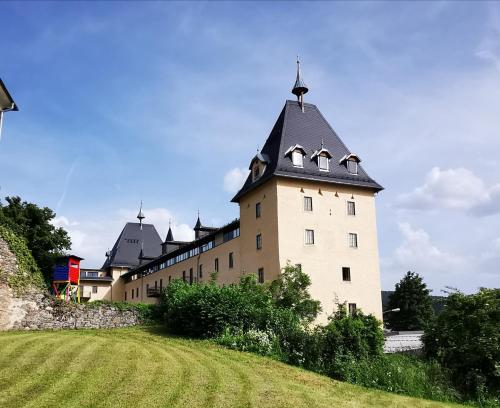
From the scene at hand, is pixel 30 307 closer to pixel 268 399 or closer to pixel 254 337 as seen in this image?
pixel 254 337

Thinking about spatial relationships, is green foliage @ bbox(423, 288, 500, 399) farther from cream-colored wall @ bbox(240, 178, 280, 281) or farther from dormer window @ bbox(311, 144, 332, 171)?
dormer window @ bbox(311, 144, 332, 171)

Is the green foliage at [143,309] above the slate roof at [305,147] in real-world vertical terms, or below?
below

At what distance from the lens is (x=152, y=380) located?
15523mm

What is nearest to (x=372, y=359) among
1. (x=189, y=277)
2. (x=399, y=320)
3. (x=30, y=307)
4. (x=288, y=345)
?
(x=288, y=345)

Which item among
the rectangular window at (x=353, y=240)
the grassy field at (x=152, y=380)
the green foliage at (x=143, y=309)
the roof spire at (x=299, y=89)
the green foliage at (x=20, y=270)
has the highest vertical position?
the roof spire at (x=299, y=89)

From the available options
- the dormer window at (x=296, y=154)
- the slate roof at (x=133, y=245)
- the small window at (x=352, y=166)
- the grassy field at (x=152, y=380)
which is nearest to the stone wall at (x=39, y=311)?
the grassy field at (x=152, y=380)

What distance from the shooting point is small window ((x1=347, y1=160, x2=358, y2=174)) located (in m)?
42.6

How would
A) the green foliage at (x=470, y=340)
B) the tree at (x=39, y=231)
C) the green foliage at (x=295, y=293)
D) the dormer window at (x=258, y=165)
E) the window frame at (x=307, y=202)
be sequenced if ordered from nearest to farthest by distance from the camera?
the green foliage at (x=470, y=340) < the green foliage at (x=295, y=293) < the window frame at (x=307, y=202) < the dormer window at (x=258, y=165) < the tree at (x=39, y=231)

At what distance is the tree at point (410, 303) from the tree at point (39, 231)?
3540 cm

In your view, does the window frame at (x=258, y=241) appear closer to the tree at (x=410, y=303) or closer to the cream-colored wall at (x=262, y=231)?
the cream-colored wall at (x=262, y=231)

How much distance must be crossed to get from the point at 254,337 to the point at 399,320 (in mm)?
42459

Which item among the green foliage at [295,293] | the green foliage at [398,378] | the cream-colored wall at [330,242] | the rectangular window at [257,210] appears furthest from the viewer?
the rectangular window at [257,210]

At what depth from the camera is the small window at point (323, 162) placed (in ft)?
136

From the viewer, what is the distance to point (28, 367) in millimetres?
15953
